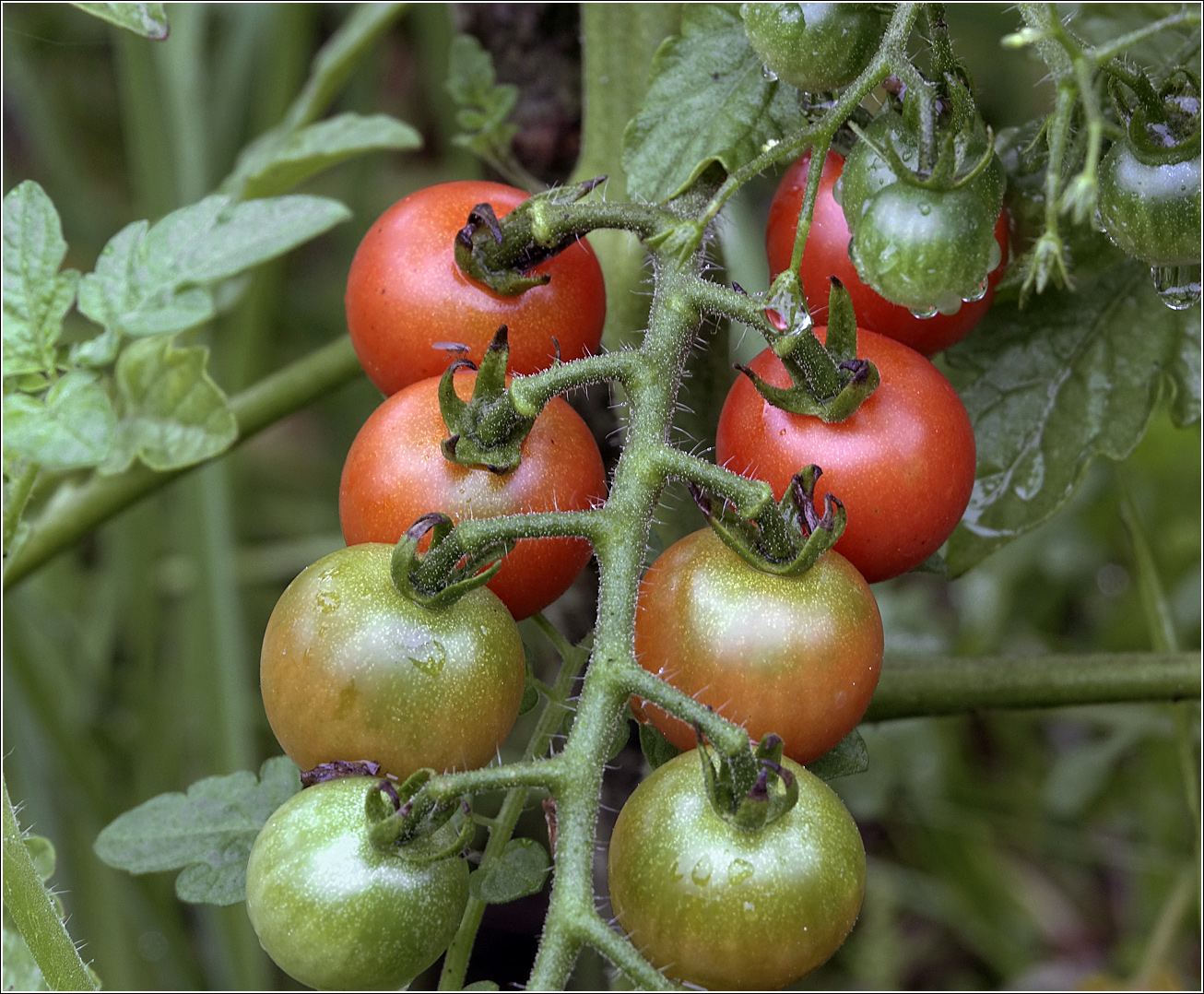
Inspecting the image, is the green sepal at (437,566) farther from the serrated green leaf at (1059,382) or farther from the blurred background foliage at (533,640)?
the blurred background foliage at (533,640)

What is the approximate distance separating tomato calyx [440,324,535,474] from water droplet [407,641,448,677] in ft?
0.20

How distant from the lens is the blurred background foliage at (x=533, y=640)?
0.92 m

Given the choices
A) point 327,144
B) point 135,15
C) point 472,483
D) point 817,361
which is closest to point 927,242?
point 817,361

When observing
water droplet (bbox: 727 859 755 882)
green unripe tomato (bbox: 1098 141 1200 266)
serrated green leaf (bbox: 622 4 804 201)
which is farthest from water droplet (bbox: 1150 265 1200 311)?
water droplet (bbox: 727 859 755 882)

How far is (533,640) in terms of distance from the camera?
0.69 m

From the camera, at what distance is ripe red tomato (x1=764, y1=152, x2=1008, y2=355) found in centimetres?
42

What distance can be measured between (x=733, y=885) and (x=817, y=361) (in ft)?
0.50

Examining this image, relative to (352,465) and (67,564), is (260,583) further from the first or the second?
(352,465)

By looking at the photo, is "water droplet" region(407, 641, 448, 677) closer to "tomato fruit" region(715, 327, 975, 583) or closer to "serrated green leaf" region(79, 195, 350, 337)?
"tomato fruit" region(715, 327, 975, 583)

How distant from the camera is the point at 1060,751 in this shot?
1.24 meters

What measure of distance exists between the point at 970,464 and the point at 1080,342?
0.51 ft

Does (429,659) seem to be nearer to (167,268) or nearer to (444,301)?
(444,301)

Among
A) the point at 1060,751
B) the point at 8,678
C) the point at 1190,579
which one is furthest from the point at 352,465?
the point at 1060,751

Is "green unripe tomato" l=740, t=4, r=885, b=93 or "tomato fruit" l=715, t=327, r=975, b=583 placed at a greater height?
"green unripe tomato" l=740, t=4, r=885, b=93
